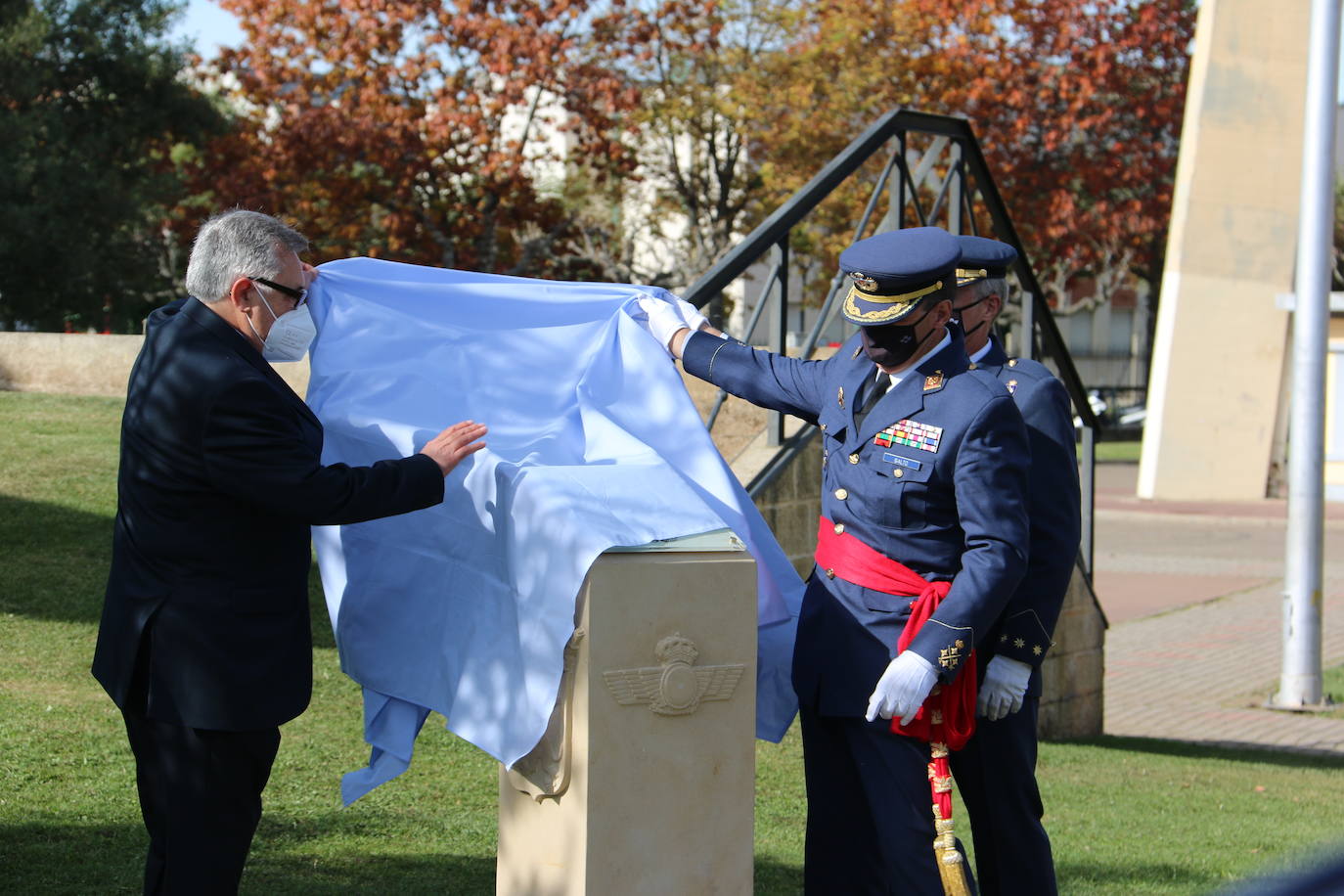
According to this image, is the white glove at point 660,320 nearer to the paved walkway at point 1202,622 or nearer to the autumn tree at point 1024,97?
the paved walkway at point 1202,622

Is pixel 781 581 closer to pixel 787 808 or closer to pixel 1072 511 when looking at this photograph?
pixel 1072 511

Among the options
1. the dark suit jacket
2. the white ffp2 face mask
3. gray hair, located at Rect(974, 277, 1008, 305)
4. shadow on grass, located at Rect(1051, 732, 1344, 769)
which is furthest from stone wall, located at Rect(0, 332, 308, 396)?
gray hair, located at Rect(974, 277, 1008, 305)

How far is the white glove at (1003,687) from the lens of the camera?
3.80 metres

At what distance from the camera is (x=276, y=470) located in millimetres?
3205

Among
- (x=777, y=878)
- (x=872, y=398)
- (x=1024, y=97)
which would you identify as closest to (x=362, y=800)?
(x=777, y=878)

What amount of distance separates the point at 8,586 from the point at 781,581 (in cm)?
534

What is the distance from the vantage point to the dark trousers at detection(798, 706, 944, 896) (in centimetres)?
348

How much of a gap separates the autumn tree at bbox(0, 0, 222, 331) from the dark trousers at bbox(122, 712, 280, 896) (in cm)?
1920

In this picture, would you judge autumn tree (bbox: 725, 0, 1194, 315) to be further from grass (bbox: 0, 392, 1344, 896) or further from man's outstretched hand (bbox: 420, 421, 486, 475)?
man's outstretched hand (bbox: 420, 421, 486, 475)

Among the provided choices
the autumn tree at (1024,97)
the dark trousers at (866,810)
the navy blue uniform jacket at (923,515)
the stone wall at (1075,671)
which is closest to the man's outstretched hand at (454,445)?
the navy blue uniform jacket at (923,515)

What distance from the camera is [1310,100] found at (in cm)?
1026

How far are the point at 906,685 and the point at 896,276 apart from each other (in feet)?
3.06

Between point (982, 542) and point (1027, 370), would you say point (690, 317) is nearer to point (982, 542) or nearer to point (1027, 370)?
point (1027, 370)

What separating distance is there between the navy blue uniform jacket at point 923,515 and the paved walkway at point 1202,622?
610 cm
